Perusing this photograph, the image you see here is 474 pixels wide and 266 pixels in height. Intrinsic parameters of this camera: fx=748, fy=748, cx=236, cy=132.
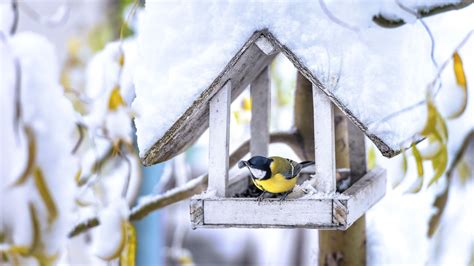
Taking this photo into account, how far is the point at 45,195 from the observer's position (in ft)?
3.48

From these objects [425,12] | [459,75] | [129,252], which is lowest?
[129,252]

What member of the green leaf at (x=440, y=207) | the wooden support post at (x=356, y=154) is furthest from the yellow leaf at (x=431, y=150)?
the wooden support post at (x=356, y=154)

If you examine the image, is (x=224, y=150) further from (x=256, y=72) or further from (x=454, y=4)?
(x=454, y=4)

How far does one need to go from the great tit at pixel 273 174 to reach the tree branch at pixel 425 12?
1.03 feet

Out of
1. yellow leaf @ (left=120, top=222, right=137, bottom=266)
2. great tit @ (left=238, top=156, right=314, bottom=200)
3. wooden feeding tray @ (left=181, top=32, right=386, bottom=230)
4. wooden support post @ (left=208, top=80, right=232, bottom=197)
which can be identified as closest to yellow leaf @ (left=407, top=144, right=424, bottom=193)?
wooden feeding tray @ (left=181, top=32, right=386, bottom=230)

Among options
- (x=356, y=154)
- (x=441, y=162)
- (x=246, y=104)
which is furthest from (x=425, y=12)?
(x=246, y=104)

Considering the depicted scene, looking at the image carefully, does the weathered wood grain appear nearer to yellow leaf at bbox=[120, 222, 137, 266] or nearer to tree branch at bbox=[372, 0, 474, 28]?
tree branch at bbox=[372, 0, 474, 28]

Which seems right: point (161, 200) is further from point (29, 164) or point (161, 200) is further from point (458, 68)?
point (458, 68)

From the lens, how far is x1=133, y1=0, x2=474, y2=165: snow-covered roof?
1.25m

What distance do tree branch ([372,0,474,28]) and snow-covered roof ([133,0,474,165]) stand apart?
0.02m

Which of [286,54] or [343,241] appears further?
[343,241]

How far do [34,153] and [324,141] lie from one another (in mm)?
518

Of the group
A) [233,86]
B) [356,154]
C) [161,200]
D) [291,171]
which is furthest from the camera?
[356,154]

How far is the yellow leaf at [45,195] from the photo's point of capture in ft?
3.47
